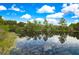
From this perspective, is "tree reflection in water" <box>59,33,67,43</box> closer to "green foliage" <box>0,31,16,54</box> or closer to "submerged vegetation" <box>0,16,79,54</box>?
"submerged vegetation" <box>0,16,79,54</box>

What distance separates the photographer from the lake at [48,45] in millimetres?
1295

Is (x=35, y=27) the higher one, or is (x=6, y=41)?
(x=35, y=27)

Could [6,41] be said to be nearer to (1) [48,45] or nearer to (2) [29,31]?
(2) [29,31]

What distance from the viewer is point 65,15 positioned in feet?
4.34

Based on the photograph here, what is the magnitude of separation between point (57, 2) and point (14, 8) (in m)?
0.32

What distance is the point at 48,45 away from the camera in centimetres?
130

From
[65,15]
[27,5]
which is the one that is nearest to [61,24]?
[65,15]

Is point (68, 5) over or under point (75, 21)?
over

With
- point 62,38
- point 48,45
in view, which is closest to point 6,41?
point 48,45

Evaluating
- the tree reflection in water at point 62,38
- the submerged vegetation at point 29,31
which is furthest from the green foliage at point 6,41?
the tree reflection in water at point 62,38

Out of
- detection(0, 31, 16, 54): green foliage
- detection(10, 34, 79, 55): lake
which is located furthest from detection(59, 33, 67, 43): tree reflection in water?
detection(0, 31, 16, 54): green foliage

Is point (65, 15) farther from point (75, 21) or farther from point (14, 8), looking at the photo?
point (14, 8)

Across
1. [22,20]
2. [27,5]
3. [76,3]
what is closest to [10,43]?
[22,20]
